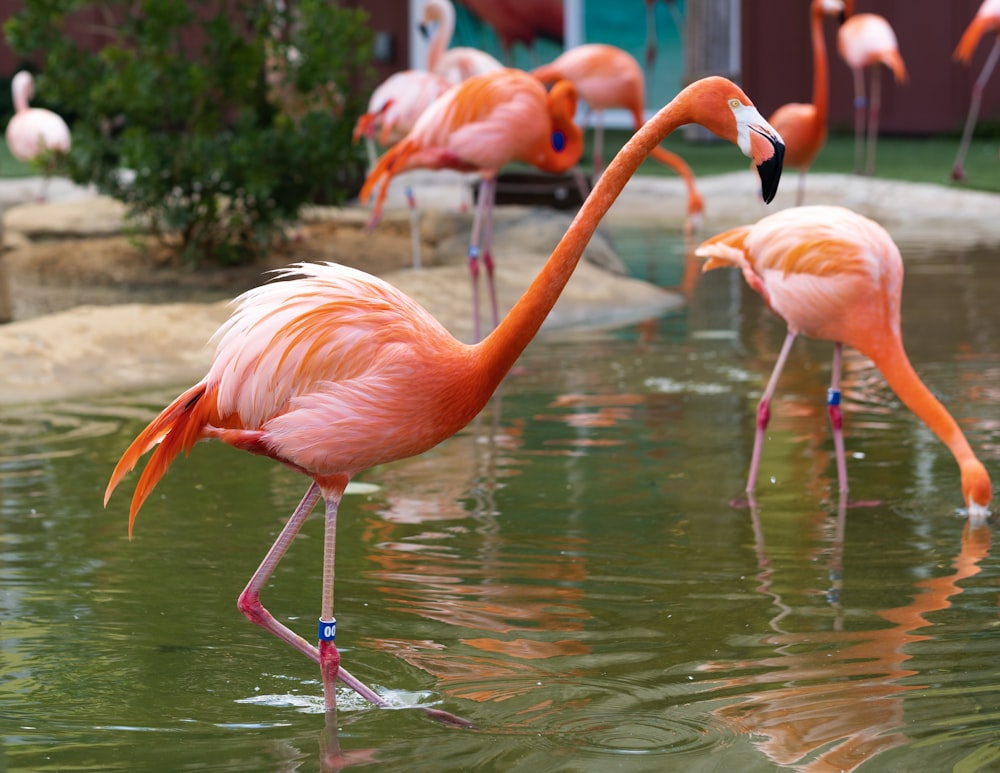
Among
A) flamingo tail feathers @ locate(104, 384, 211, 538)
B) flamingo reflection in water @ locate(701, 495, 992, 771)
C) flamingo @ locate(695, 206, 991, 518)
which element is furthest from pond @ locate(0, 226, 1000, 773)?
flamingo tail feathers @ locate(104, 384, 211, 538)

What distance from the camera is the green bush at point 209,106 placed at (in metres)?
8.57

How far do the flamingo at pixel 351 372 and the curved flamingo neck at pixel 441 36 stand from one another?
7944 millimetres

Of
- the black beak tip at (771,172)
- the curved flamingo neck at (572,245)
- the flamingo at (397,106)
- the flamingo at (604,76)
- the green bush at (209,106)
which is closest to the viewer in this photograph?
the black beak tip at (771,172)

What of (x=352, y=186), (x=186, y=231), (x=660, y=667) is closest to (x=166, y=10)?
(x=186, y=231)

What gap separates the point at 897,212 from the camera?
11.5 meters

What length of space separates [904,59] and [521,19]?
4280 millimetres

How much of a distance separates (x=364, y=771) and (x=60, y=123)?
32.7 feet

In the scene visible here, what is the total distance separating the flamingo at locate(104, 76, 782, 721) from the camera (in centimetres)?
290

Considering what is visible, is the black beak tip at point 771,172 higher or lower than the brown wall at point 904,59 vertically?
lower

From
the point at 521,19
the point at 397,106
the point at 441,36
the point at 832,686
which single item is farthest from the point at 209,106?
the point at 521,19

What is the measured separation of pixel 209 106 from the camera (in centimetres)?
895

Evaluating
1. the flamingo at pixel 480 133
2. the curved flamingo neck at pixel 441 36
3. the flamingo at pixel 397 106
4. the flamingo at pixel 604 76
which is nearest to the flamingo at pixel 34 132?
the curved flamingo neck at pixel 441 36

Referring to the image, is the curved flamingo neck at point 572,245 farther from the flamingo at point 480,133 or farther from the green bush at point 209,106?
the green bush at point 209,106

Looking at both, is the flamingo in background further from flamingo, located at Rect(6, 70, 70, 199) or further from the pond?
the pond
